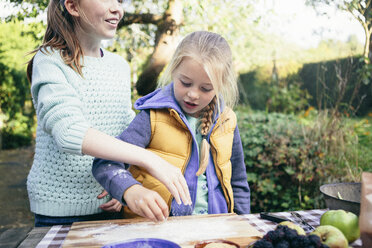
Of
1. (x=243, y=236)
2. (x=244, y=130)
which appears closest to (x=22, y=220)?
(x=244, y=130)

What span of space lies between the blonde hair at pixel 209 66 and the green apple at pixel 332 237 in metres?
0.60

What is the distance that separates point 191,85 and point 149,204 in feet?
2.08

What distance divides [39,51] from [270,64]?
10219mm

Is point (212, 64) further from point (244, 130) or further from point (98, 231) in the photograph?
point (244, 130)

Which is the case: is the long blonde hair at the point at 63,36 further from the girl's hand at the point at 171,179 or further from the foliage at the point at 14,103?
the foliage at the point at 14,103

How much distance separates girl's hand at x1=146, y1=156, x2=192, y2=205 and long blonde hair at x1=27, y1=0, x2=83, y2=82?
639 millimetres

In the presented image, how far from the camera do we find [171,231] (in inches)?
47.6

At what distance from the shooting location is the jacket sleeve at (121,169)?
1.16 metres

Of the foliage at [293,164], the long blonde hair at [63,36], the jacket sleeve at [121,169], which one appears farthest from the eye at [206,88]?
the foliage at [293,164]

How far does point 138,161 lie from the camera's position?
1.13 meters

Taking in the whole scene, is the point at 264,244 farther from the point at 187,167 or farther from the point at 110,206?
the point at 110,206

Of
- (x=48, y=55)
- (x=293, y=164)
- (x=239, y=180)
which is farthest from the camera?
(x=293, y=164)

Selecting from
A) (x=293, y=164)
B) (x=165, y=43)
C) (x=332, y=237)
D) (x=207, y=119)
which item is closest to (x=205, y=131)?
(x=207, y=119)

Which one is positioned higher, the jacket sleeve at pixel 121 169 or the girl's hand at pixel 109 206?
the jacket sleeve at pixel 121 169
